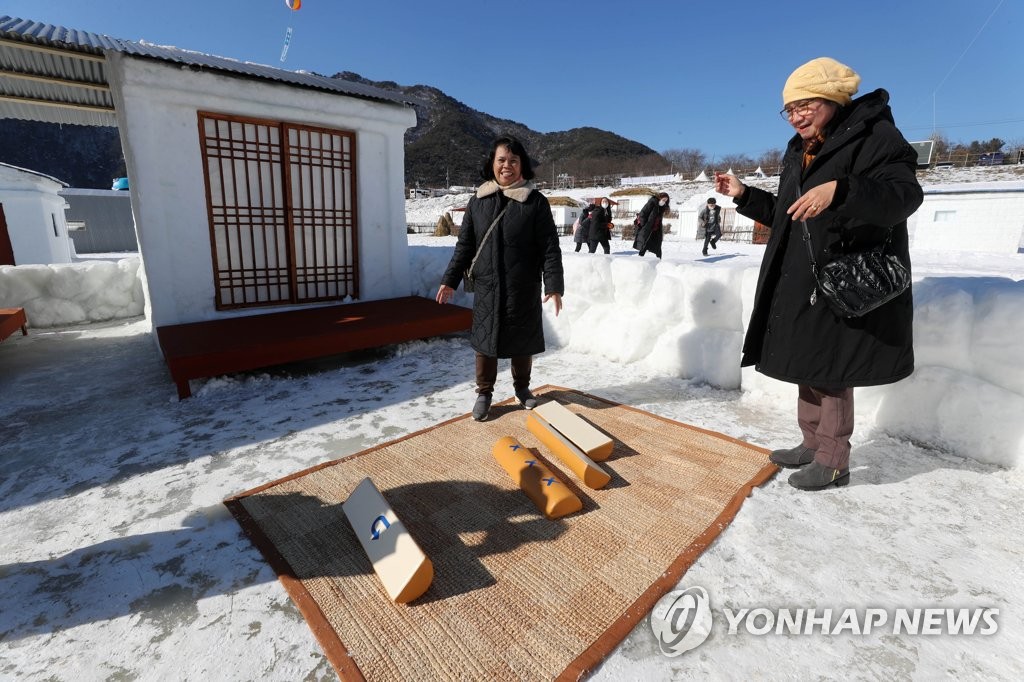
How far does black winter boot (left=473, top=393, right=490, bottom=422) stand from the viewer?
318 cm

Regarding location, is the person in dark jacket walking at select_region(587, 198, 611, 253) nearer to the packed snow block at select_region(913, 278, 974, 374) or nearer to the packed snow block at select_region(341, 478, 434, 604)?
the packed snow block at select_region(913, 278, 974, 374)

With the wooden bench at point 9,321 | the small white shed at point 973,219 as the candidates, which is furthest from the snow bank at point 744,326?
the small white shed at point 973,219

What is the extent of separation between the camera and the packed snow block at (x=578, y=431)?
8.46 ft

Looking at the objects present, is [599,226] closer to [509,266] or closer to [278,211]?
[278,211]

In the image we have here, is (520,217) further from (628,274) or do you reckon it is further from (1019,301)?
(1019,301)

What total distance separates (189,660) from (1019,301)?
3870 millimetres

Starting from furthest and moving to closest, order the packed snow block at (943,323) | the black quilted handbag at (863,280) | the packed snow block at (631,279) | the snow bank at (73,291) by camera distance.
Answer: the snow bank at (73,291), the packed snow block at (631,279), the packed snow block at (943,323), the black quilted handbag at (863,280)

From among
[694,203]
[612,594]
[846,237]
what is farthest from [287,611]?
[694,203]

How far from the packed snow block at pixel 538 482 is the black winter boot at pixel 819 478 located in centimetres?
113

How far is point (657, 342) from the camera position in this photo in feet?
13.5

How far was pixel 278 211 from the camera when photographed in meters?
5.16

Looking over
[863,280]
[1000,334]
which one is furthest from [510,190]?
[1000,334]

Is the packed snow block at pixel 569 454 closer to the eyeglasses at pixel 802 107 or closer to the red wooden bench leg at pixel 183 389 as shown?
the eyeglasses at pixel 802 107

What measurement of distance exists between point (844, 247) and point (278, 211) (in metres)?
5.23
